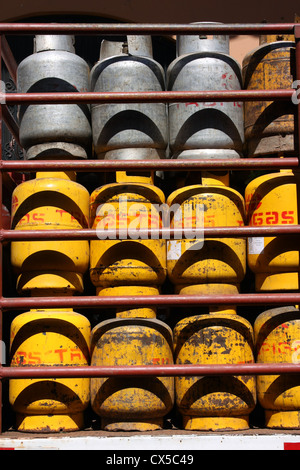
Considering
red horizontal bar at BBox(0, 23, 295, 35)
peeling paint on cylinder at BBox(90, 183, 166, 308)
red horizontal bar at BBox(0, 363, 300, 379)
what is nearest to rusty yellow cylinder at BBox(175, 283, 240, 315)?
peeling paint on cylinder at BBox(90, 183, 166, 308)

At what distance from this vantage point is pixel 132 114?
2.89 meters

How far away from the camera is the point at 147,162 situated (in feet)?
7.75

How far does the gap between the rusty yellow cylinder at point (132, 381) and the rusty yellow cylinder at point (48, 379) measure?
68 mm

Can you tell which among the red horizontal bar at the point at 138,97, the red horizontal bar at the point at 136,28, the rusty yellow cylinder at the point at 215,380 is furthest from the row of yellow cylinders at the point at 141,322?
the red horizontal bar at the point at 136,28

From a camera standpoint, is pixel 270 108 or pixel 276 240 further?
pixel 270 108

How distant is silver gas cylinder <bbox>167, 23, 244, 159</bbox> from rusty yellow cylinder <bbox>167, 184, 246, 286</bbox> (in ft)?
0.87

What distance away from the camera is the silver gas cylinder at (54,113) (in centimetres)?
294

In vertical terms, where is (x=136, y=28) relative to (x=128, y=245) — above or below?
above

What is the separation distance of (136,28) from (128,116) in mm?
490

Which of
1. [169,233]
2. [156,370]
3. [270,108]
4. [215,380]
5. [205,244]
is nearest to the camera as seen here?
[156,370]

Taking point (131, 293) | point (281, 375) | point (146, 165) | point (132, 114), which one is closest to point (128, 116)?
point (132, 114)

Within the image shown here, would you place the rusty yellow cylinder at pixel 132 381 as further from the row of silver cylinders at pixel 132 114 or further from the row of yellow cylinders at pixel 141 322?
the row of silver cylinders at pixel 132 114

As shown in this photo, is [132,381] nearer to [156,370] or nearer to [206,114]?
[156,370]
